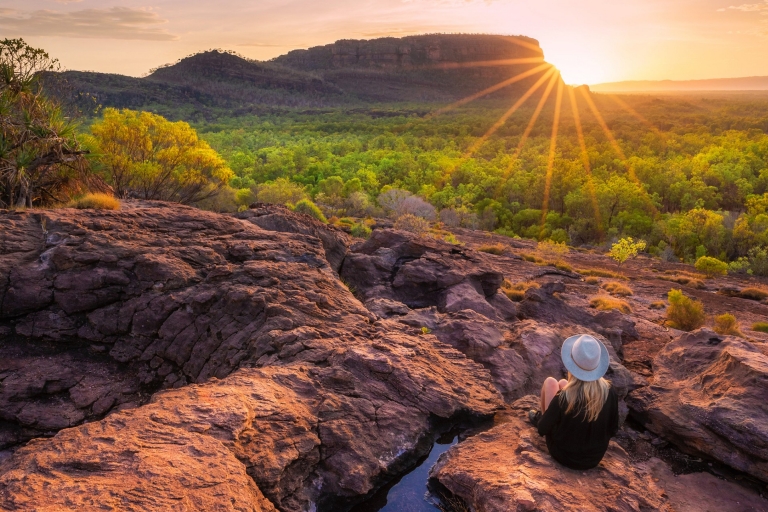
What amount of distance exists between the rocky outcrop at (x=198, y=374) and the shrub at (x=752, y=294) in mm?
18056

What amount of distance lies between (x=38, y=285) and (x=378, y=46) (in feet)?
633

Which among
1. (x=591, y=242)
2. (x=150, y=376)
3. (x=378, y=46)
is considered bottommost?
(x=591, y=242)

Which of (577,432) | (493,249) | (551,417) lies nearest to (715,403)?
(577,432)

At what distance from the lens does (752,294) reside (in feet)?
63.4

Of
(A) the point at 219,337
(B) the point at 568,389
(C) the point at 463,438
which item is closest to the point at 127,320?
(A) the point at 219,337

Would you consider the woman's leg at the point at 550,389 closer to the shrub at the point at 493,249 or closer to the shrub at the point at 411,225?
the shrub at the point at 411,225

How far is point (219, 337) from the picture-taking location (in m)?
6.91

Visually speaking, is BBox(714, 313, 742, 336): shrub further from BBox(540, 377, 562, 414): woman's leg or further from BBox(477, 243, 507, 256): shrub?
BBox(540, 377, 562, 414): woman's leg

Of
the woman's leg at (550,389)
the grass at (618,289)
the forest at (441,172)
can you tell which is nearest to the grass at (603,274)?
the grass at (618,289)

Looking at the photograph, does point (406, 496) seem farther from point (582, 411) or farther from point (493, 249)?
point (493, 249)

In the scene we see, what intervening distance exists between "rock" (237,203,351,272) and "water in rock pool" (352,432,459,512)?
19.9 feet

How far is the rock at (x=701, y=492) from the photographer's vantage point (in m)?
5.71

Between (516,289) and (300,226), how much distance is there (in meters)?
7.60

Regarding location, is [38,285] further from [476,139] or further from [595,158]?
[476,139]
